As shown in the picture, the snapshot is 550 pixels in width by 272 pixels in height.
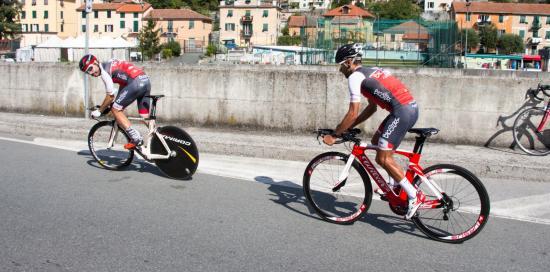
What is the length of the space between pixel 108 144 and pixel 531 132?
6865mm

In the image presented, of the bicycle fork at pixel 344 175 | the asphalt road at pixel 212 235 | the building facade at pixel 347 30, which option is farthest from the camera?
the building facade at pixel 347 30

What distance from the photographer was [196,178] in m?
8.28

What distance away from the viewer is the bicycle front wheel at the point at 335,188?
19.9 feet

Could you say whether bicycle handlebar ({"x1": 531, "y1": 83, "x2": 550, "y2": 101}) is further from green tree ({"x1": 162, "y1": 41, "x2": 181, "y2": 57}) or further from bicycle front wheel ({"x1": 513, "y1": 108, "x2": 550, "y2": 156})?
green tree ({"x1": 162, "y1": 41, "x2": 181, "y2": 57})

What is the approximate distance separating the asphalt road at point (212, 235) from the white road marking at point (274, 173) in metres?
0.26

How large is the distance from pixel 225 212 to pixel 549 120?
5964 millimetres

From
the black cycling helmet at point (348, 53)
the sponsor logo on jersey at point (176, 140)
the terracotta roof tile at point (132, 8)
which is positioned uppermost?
the terracotta roof tile at point (132, 8)

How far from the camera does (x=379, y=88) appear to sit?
219 inches

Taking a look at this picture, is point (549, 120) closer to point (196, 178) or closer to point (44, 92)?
point (196, 178)

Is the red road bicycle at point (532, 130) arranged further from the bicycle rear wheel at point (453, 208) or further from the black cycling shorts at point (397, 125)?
the black cycling shorts at point (397, 125)

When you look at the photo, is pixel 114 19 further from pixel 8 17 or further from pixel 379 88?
pixel 379 88

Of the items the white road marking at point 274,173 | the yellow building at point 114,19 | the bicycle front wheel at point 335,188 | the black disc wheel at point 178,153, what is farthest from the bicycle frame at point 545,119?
the yellow building at point 114,19

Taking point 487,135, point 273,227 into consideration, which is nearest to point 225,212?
point 273,227

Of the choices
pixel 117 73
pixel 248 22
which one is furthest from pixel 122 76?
pixel 248 22
